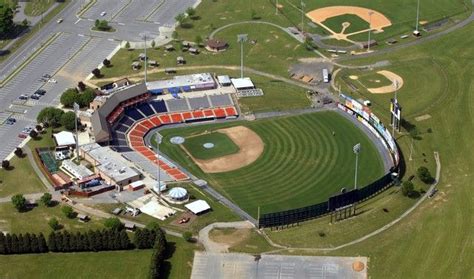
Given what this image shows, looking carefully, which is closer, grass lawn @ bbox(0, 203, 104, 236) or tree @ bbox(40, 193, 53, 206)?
grass lawn @ bbox(0, 203, 104, 236)

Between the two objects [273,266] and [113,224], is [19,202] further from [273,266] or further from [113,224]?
[273,266]

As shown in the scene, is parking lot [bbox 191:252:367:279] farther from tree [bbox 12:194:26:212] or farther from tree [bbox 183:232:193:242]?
tree [bbox 12:194:26:212]

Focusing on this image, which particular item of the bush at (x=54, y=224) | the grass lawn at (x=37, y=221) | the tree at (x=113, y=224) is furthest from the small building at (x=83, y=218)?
the tree at (x=113, y=224)

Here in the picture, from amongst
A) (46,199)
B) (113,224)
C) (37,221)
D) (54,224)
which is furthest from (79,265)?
(46,199)

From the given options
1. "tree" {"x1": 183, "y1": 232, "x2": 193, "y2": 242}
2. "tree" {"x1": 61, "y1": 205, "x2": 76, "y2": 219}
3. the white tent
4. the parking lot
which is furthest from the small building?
the parking lot

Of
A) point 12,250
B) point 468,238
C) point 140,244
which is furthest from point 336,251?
point 12,250

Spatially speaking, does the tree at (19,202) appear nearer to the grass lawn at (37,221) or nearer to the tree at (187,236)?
the grass lawn at (37,221)
